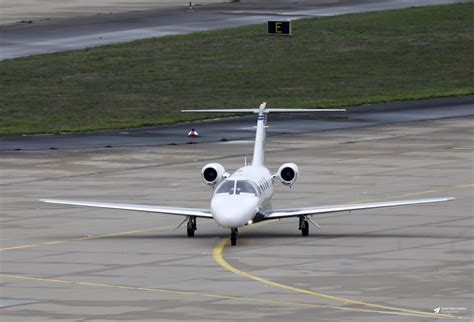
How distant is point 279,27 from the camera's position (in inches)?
4112

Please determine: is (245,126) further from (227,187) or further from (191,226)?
(227,187)

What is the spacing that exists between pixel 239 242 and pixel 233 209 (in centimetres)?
225

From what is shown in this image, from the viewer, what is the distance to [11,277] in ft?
135

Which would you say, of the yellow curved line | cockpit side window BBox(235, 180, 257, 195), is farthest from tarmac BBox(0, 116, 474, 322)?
cockpit side window BBox(235, 180, 257, 195)

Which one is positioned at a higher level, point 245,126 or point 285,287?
point 245,126

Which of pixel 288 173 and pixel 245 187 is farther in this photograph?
pixel 288 173

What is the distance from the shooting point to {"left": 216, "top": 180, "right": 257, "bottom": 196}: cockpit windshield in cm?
4519

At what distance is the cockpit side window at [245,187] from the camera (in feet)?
148

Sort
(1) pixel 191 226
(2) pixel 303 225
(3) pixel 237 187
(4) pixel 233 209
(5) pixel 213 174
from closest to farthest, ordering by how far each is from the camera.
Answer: (4) pixel 233 209 → (3) pixel 237 187 → (2) pixel 303 225 → (1) pixel 191 226 → (5) pixel 213 174

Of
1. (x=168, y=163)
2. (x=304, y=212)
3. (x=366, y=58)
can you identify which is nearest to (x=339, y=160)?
(x=168, y=163)

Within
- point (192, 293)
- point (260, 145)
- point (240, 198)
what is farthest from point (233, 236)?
point (192, 293)

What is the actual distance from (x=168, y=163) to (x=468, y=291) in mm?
29193

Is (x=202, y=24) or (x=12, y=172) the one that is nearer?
(x=12, y=172)

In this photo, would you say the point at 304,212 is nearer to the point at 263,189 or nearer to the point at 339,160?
the point at 263,189
